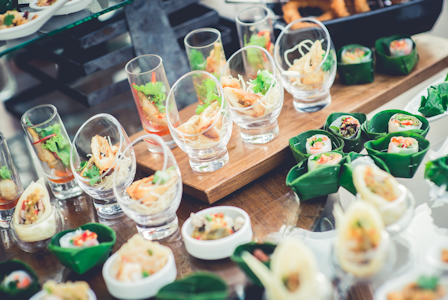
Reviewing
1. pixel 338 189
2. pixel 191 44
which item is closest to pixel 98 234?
pixel 338 189

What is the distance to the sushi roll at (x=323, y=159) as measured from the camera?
152 cm

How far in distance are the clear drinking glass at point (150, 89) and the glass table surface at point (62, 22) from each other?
259mm

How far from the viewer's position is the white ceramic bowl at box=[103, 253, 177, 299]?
1224mm

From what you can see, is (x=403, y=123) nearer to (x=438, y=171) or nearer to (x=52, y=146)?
(x=438, y=171)

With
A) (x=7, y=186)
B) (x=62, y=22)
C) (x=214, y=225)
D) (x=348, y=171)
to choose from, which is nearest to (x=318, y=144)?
(x=348, y=171)

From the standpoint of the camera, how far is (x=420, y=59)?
226 cm

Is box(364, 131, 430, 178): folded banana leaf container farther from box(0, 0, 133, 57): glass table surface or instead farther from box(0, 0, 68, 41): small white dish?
box(0, 0, 68, 41): small white dish

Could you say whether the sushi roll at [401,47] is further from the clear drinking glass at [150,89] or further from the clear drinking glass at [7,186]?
the clear drinking glass at [7,186]

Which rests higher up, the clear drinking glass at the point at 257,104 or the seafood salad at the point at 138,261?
the clear drinking glass at the point at 257,104

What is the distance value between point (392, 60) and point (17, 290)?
190cm

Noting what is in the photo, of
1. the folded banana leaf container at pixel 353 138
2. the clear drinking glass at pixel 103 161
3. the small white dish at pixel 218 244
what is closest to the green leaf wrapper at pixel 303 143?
the folded banana leaf container at pixel 353 138

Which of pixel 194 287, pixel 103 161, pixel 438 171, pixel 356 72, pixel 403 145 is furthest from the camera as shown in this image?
pixel 356 72

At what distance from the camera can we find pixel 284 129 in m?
1.88

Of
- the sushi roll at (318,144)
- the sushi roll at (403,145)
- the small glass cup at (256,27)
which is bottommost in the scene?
the sushi roll at (403,145)
